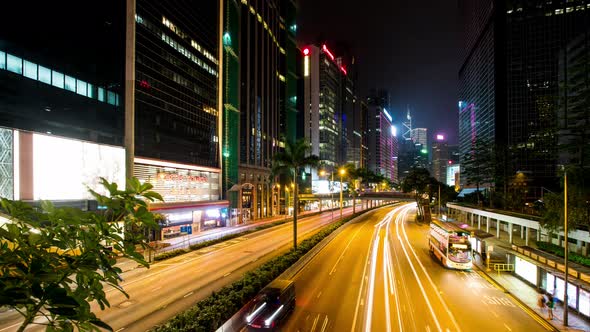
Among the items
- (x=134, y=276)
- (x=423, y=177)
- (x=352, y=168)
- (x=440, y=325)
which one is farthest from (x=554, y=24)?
(x=134, y=276)

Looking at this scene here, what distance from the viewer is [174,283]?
25.6 metres

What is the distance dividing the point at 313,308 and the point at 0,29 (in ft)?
127

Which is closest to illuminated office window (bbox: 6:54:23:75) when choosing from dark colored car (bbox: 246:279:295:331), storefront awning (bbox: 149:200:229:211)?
storefront awning (bbox: 149:200:229:211)

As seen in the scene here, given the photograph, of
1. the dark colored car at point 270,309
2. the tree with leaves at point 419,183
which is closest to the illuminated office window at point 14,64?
the dark colored car at point 270,309

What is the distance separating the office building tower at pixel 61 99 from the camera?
1143 inches

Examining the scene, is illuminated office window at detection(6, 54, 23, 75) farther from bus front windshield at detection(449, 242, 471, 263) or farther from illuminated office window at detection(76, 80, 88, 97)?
bus front windshield at detection(449, 242, 471, 263)

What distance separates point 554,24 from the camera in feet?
315

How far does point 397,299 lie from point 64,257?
897 inches

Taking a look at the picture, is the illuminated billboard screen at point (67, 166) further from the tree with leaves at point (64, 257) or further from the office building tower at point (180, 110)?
the tree with leaves at point (64, 257)

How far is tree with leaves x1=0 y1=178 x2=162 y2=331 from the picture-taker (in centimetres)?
343

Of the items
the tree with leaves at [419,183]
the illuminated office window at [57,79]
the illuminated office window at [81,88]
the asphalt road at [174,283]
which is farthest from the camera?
the tree with leaves at [419,183]

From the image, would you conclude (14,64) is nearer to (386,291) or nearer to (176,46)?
(176,46)

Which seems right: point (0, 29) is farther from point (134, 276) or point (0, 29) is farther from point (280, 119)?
point (280, 119)

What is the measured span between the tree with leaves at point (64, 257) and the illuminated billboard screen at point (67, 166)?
96.4ft
